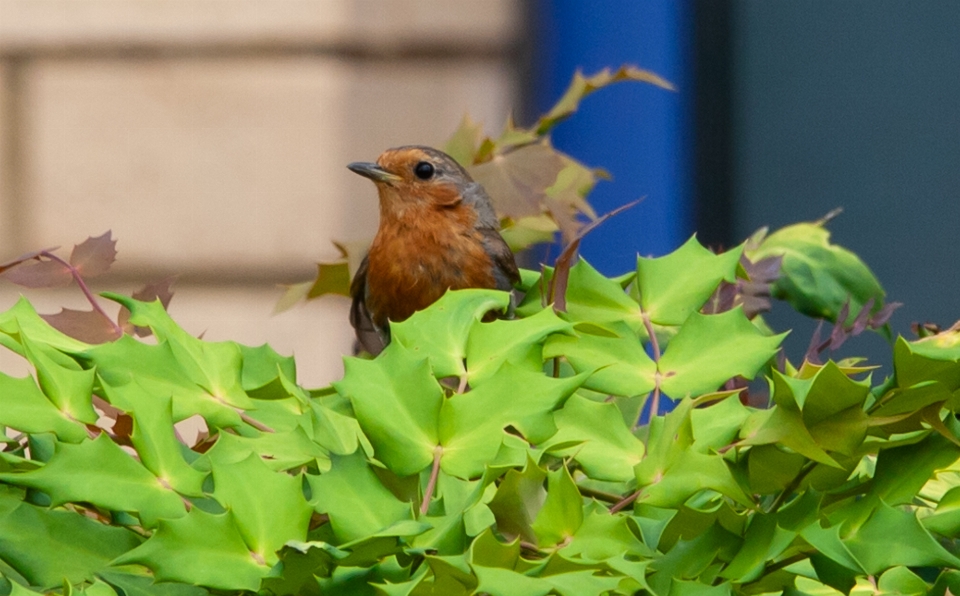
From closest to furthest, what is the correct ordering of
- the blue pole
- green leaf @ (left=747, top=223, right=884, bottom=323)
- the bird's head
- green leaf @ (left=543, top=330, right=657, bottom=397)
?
green leaf @ (left=543, top=330, right=657, bottom=397) < green leaf @ (left=747, top=223, right=884, bottom=323) < the bird's head < the blue pole

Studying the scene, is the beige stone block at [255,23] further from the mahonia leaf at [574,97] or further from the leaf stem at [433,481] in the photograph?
the leaf stem at [433,481]

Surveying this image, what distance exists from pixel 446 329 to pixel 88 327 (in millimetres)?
243

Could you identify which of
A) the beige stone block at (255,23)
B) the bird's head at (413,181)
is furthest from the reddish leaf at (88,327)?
the beige stone block at (255,23)

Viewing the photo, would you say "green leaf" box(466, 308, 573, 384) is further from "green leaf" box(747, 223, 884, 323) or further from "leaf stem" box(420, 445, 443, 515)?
"green leaf" box(747, 223, 884, 323)

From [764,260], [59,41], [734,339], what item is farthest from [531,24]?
[734,339]

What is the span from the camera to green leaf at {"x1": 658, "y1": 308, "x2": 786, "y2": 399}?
1.64 feet

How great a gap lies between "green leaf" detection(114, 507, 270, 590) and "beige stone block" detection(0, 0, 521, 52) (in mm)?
2493

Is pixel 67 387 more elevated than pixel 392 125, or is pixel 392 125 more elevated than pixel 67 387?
pixel 67 387

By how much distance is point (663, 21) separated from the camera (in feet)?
8.28

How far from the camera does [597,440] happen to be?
476mm

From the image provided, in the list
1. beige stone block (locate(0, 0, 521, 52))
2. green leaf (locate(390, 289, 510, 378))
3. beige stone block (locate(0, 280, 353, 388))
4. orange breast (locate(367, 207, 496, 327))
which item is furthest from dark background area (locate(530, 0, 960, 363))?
green leaf (locate(390, 289, 510, 378))

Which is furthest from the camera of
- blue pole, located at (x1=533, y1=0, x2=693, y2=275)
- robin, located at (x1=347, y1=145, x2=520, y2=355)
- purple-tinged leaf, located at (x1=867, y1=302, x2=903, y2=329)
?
blue pole, located at (x1=533, y1=0, x2=693, y2=275)

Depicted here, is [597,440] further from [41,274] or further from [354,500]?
[41,274]

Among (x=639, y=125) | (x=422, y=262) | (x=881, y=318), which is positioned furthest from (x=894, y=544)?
(x=639, y=125)
